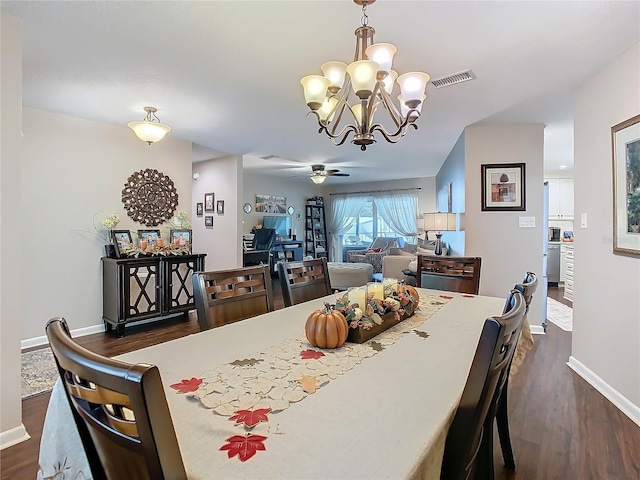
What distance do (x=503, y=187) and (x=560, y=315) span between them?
219 cm

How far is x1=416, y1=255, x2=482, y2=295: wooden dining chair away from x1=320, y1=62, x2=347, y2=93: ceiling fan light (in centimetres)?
142

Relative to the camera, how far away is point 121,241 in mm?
4094

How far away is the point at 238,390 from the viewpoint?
0.97m

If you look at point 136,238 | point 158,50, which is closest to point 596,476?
point 158,50

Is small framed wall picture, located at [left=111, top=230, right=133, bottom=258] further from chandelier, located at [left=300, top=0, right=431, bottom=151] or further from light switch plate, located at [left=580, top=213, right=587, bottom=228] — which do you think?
light switch plate, located at [left=580, top=213, right=587, bottom=228]

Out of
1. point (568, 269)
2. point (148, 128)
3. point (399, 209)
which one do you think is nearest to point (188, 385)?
point (148, 128)

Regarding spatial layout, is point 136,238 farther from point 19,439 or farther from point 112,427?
point 112,427

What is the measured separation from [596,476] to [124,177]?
4856 millimetres

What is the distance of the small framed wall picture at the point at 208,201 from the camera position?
19.9 ft

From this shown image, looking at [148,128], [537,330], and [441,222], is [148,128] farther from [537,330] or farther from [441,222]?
[537,330]

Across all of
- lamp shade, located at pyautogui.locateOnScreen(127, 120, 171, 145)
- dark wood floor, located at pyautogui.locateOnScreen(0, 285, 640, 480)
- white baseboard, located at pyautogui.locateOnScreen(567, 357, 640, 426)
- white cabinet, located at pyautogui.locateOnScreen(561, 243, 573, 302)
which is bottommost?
dark wood floor, located at pyautogui.locateOnScreen(0, 285, 640, 480)

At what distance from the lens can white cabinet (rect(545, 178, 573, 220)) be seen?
7145 mm

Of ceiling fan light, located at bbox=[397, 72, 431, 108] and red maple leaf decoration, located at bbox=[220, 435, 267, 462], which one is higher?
ceiling fan light, located at bbox=[397, 72, 431, 108]

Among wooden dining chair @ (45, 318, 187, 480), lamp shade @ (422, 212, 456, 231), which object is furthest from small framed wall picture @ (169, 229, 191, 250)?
wooden dining chair @ (45, 318, 187, 480)
